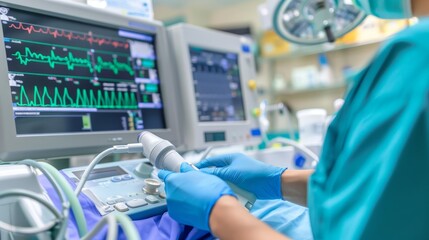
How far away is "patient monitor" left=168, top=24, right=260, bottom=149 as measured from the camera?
128 centimetres

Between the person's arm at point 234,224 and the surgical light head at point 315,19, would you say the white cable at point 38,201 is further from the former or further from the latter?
the surgical light head at point 315,19

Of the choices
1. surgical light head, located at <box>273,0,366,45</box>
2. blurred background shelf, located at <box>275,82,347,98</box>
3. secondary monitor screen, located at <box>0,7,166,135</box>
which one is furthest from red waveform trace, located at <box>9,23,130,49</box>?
blurred background shelf, located at <box>275,82,347,98</box>

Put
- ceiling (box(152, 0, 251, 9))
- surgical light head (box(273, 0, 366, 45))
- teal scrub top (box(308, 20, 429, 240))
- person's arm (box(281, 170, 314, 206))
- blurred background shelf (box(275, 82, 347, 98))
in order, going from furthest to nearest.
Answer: ceiling (box(152, 0, 251, 9)) < blurred background shelf (box(275, 82, 347, 98)) < surgical light head (box(273, 0, 366, 45)) < person's arm (box(281, 170, 314, 206)) < teal scrub top (box(308, 20, 429, 240))

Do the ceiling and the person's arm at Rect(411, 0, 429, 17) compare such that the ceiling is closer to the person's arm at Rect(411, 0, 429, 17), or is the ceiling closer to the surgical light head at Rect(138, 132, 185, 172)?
the surgical light head at Rect(138, 132, 185, 172)

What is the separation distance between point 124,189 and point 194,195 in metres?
0.28

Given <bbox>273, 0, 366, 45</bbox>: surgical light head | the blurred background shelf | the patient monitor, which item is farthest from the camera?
the blurred background shelf

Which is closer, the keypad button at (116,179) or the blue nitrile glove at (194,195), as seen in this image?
the blue nitrile glove at (194,195)

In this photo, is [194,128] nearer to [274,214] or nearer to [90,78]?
[90,78]

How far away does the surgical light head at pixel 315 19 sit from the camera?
1495 mm

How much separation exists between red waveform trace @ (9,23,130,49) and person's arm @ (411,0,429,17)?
728 mm

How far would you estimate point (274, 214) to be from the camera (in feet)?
2.72

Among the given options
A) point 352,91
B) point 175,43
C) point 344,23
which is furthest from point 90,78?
point 344,23

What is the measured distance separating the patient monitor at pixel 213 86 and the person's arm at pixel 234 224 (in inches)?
25.8

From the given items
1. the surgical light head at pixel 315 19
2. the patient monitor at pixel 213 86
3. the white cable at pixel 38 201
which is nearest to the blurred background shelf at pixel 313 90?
the surgical light head at pixel 315 19
